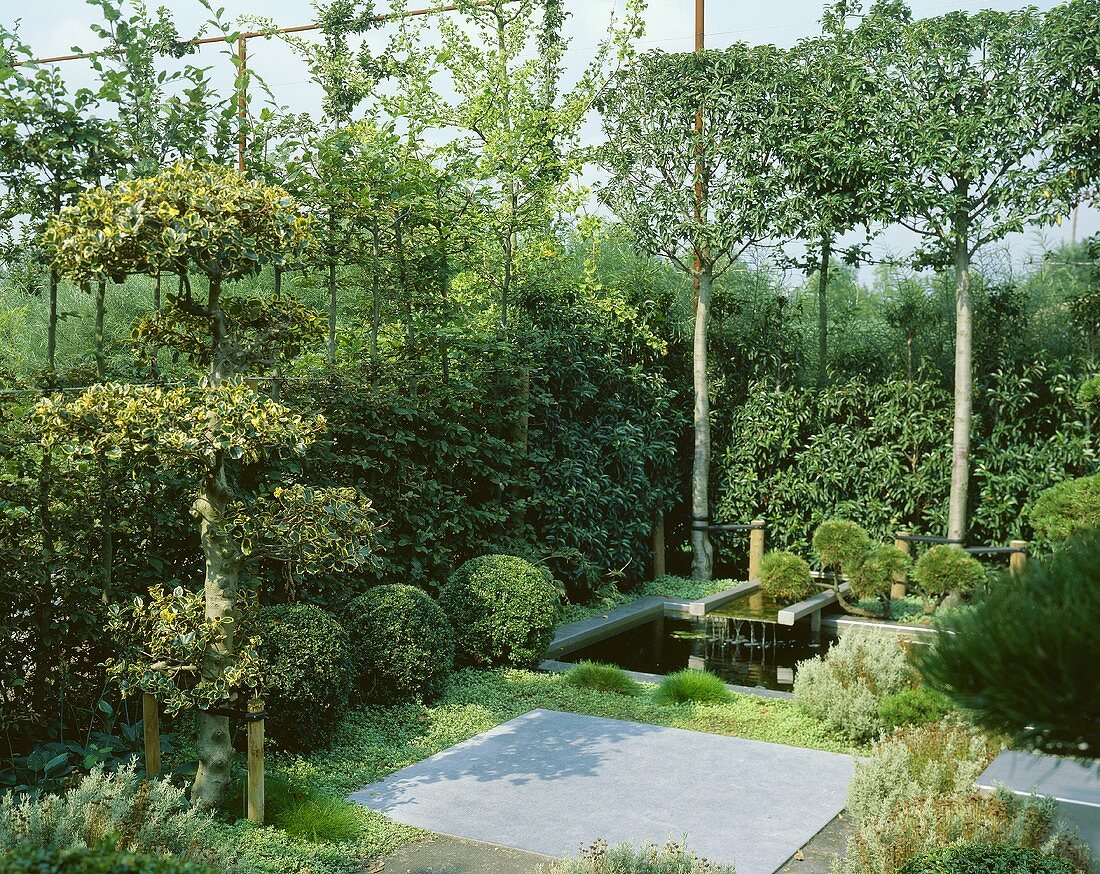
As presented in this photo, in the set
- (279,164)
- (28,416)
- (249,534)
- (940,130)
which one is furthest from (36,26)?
(940,130)

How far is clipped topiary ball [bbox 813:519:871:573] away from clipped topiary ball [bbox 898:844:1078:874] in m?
→ 6.41

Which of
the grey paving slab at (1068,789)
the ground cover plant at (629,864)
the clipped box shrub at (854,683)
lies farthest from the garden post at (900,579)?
the ground cover plant at (629,864)

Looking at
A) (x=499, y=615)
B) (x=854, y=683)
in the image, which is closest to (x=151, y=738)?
(x=499, y=615)

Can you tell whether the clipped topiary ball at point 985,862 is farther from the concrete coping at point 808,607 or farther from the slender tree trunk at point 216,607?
the concrete coping at point 808,607

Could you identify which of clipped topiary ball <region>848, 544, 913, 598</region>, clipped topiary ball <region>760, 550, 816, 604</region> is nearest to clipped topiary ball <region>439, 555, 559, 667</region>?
clipped topiary ball <region>760, 550, 816, 604</region>

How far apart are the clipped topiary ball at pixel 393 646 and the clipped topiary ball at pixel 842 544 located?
4.50m

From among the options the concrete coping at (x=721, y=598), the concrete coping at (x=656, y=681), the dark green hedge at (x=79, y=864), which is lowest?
the concrete coping at (x=656, y=681)

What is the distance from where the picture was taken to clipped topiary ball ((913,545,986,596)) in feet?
27.9

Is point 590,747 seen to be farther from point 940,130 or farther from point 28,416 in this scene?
point 940,130

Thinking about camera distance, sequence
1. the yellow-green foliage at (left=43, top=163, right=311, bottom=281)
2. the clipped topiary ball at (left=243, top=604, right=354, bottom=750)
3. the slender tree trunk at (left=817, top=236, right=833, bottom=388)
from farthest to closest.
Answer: the slender tree trunk at (left=817, top=236, right=833, bottom=388), the clipped topiary ball at (left=243, top=604, right=354, bottom=750), the yellow-green foliage at (left=43, top=163, right=311, bottom=281)

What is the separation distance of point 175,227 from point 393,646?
281 cm

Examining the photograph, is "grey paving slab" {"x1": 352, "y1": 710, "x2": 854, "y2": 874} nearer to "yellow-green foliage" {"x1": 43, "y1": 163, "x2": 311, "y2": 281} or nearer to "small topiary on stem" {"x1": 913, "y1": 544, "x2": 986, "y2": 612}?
"yellow-green foliage" {"x1": 43, "y1": 163, "x2": 311, "y2": 281}

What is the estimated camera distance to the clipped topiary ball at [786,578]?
9.13 metres

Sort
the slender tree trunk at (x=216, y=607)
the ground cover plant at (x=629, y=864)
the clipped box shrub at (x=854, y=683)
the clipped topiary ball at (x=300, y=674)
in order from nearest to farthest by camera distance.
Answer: the ground cover plant at (x=629, y=864) → the slender tree trunk at (x=216, y=607) → the clipped topiary ball at (x=300, y=674) → the clipped box shrub at (x=854, y=683)
